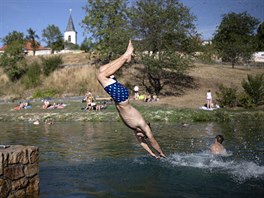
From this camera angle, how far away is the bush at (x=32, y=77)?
55.2m

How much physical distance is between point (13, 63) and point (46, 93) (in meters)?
14.0

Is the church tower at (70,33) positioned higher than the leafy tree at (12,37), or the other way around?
the church tower at (70,33)

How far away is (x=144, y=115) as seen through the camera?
96.6 ft

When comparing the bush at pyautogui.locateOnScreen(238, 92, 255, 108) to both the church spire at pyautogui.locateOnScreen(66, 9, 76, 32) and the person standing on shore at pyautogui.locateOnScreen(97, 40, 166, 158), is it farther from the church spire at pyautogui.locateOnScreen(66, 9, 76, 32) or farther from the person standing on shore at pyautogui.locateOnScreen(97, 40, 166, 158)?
the church spire at pyautogui.locateOnScreen(66, 9, 76, 32)

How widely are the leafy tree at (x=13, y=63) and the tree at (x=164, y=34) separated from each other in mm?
26411

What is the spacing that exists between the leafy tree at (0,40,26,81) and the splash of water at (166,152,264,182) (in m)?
50.5

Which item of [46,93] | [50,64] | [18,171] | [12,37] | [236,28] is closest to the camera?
[18,171]

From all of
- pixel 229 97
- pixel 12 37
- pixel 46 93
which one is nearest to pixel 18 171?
pixel 229 97

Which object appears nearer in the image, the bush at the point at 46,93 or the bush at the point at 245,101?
the bush at the point at 245,101

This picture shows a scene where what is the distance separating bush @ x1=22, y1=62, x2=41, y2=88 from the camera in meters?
55.2

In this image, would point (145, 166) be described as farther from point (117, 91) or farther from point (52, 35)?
point (52, 35)

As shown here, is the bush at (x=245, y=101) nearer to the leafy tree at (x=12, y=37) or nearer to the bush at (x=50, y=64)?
the bush at (x=50, y=64)

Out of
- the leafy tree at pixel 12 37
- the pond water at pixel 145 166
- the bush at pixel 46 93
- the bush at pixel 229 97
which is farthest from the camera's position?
the leafy tree at pixel 12 37

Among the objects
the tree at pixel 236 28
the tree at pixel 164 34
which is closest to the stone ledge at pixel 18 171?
the tree at pixel 164 34
